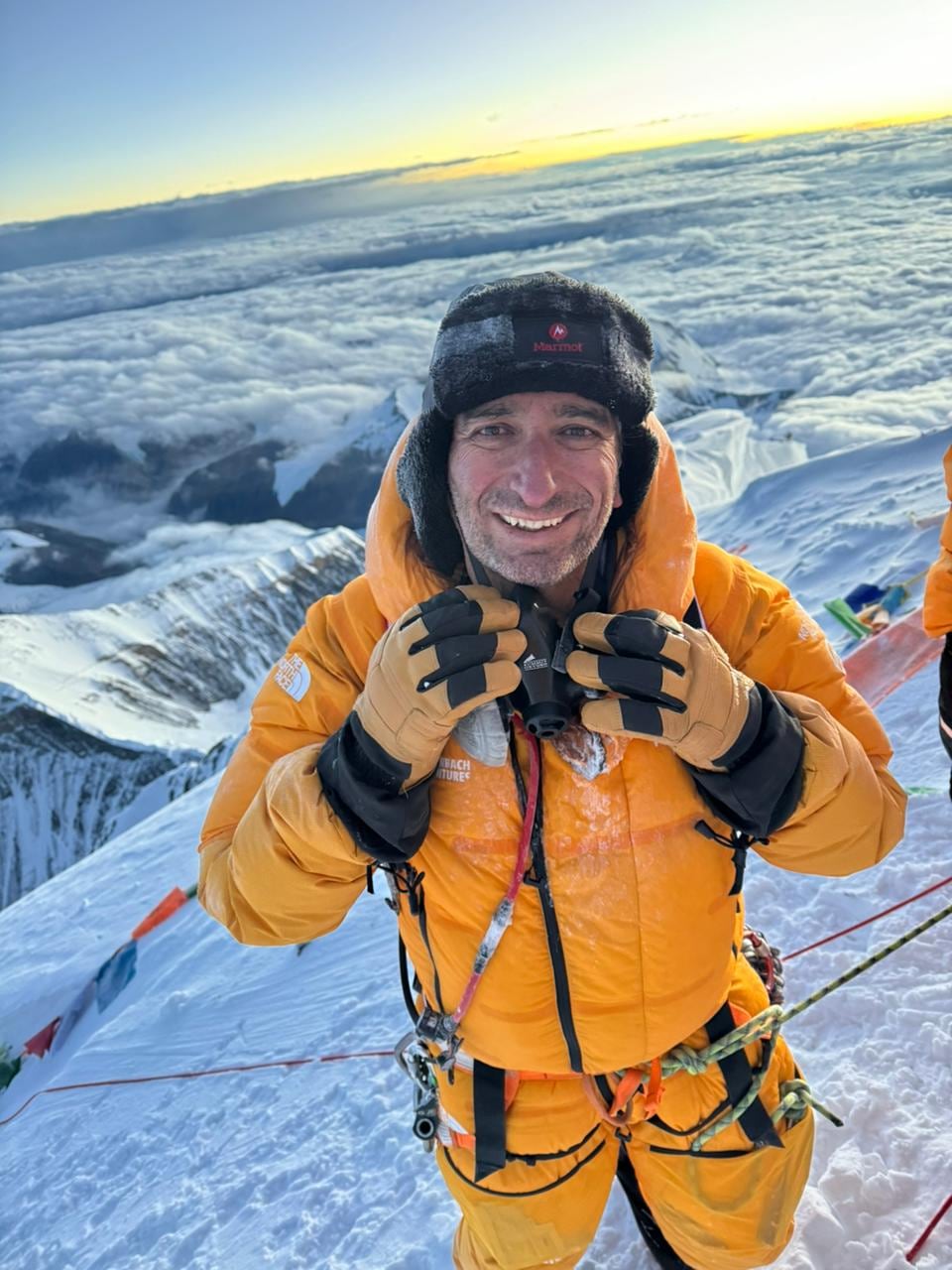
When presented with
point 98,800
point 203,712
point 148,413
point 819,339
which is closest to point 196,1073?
point 98,800

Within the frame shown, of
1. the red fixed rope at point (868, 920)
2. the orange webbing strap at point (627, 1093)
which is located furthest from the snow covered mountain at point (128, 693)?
the orange webbing strap at point (627, 1093)

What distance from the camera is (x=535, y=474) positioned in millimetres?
1912

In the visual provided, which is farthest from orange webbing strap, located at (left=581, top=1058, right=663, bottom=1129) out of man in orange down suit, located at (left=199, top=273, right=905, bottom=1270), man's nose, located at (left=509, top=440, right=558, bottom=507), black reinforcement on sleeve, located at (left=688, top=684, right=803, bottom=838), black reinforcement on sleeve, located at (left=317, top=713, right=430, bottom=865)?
man's nose, located at (left=509, top=440, right=558, bottom=507)

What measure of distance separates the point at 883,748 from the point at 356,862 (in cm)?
146

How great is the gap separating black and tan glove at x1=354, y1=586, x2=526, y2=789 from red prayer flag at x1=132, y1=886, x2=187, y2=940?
6.09m

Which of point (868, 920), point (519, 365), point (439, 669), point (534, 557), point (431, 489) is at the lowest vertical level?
point (868, 920)

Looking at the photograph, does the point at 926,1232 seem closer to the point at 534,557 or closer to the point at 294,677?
the point at 534,557

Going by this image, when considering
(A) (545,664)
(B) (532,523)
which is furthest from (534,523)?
(A) (545,664)

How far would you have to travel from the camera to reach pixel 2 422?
577 feet

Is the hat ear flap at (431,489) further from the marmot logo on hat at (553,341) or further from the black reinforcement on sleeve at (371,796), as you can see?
the black reinforcement on sleeve at (371,796)

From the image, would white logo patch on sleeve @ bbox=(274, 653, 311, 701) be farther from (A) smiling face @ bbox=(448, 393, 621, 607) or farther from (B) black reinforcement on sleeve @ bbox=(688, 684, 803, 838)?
(B) black reinforcement on sleeve @ bbox=(688, 684, 803, 838)

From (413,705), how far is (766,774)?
826 mm

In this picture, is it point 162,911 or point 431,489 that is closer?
point 431,489

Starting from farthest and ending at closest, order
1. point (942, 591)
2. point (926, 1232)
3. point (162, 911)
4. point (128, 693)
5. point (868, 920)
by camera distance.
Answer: point (128, 693), point (162, 911), point (868, 920), point (942, 591), point (926, 1232)
